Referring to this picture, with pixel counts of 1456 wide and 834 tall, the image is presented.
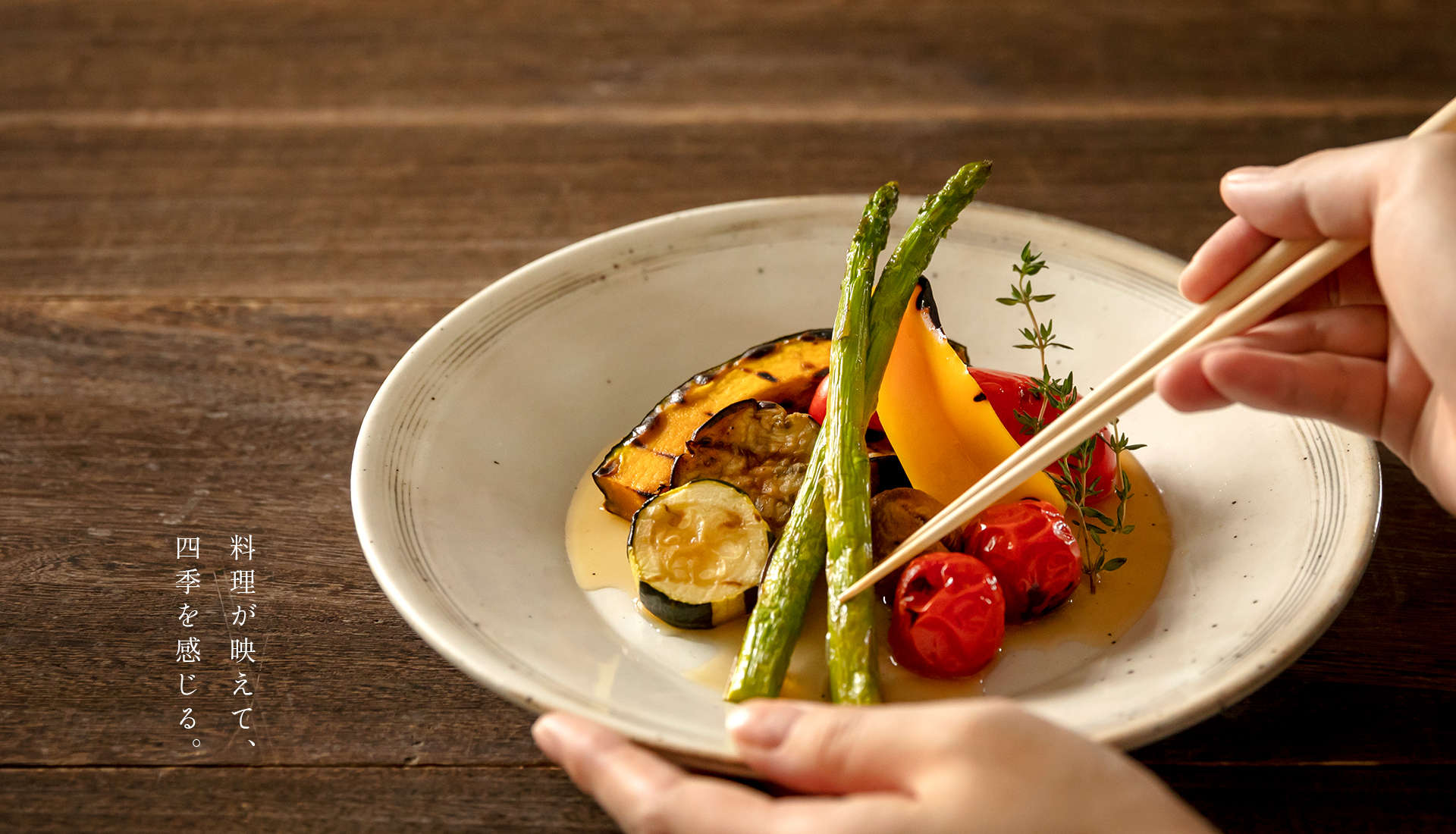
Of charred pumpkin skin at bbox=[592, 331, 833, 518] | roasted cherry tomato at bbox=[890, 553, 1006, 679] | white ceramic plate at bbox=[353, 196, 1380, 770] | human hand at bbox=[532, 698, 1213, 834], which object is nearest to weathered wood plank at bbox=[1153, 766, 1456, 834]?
white ceramic plate at bbox=[353, 196, 1380, 770]

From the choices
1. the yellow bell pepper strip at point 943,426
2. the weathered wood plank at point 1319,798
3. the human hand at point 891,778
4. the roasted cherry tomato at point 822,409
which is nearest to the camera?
the human hand at point 891,778

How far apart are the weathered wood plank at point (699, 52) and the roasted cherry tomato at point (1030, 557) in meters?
2.36

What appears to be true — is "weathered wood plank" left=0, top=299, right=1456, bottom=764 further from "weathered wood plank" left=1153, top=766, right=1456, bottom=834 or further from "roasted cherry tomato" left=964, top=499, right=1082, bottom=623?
"roasted cherry tomato" left=964, top=499, right=1082, bottom=623

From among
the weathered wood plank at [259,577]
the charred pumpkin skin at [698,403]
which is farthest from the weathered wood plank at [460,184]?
the charred pumpkin skin at [698,403]

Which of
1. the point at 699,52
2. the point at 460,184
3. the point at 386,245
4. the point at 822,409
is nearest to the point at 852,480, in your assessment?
the point at 822,409

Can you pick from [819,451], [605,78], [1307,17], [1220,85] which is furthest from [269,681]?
[1307,17]

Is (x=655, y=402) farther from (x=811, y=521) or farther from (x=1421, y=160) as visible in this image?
(x=1421, y=160)

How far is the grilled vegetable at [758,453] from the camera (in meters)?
1.91

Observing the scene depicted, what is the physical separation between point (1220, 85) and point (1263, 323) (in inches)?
95.3

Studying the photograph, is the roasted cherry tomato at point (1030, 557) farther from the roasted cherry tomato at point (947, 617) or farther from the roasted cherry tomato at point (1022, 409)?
the roasted cherry tomato at point (1022, 409)

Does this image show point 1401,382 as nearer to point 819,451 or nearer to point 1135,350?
point 1135,350

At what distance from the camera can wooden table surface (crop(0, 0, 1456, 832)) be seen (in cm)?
164

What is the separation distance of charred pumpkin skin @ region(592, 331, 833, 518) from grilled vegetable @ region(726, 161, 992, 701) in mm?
209

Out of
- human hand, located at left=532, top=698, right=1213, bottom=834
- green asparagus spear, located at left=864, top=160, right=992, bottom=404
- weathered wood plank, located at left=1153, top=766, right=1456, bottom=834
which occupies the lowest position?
weathered wood plank, located at left=1153, top=766, right=1456, bottom=834
